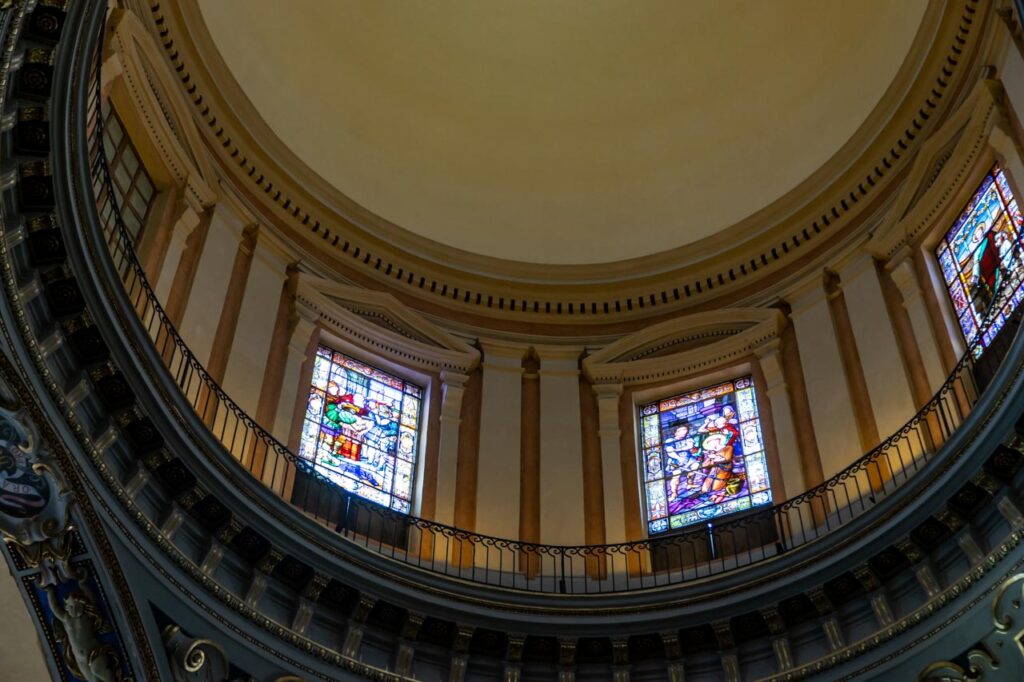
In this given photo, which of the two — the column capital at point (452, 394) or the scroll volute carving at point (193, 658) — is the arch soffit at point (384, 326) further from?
the scroll volute carving at point (193, 658)

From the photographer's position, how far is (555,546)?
14.7 metres

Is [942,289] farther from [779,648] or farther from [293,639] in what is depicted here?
[293,639]

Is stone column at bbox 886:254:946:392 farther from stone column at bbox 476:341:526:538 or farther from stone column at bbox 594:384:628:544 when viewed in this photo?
stone column at bbox 476:341:526:538

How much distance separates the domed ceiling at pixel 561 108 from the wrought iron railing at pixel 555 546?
5284 millimetres

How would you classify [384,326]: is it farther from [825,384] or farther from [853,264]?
[853,264]

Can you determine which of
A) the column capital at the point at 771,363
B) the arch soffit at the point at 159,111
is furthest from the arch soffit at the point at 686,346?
the arch soffit at the point at 159,111

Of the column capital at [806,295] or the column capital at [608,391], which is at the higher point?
the column capital at [806,295]

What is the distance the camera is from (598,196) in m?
19.6

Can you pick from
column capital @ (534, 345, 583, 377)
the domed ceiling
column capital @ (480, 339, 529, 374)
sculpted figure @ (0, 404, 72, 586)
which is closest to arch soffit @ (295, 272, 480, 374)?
column capital @ (480, 339, 529, 374)

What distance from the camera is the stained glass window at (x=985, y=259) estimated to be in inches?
534

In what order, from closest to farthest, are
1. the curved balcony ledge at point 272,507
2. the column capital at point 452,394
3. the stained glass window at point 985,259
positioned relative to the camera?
the curved balcony ledge at point 272,507 → the stained glass window at point 985,259 → the column capital at point 452,394

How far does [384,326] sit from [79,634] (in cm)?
725

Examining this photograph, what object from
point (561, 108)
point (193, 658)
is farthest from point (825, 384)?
point (193, 658)

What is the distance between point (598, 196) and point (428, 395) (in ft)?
15.4
